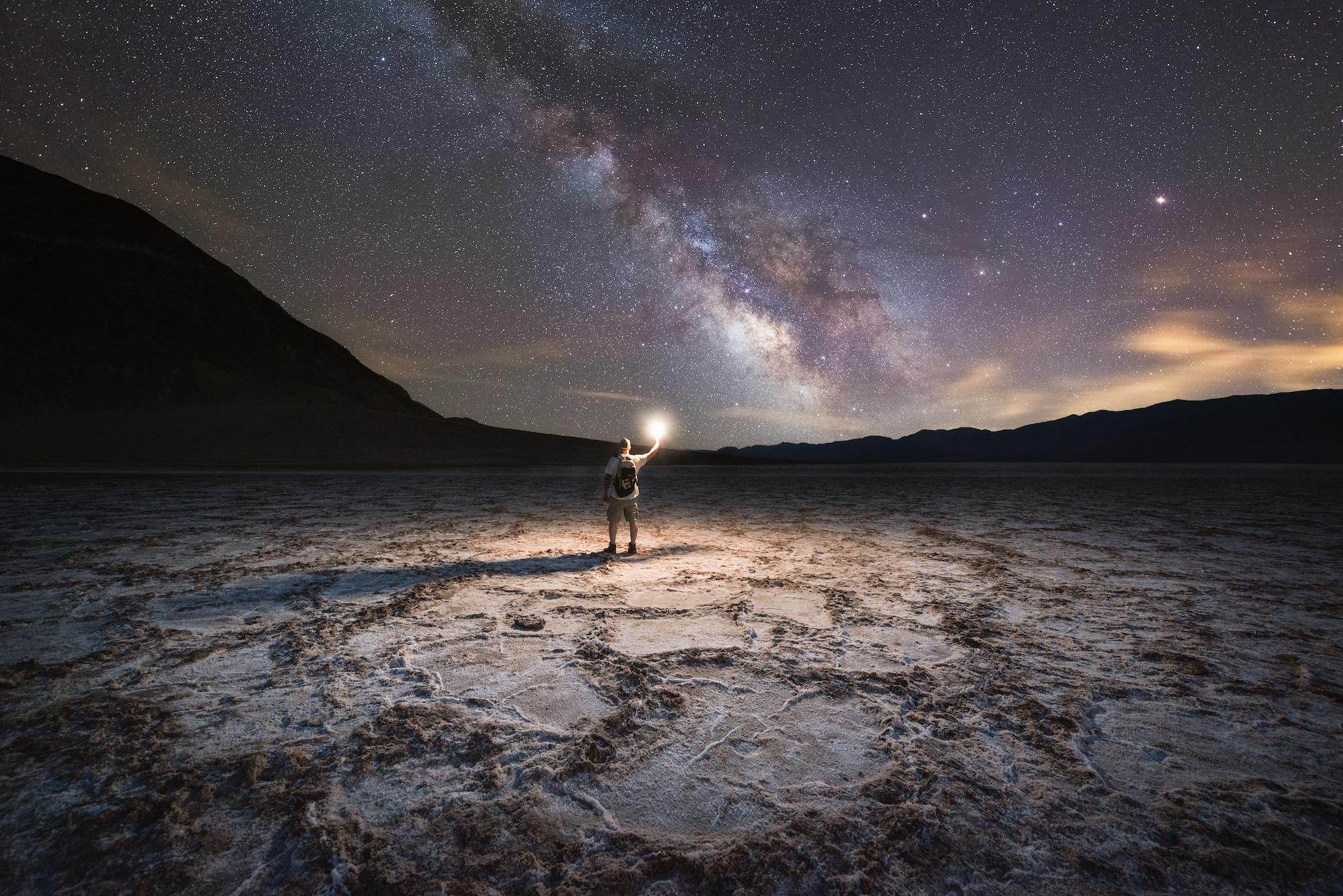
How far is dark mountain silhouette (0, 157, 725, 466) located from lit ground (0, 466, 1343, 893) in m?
30.0

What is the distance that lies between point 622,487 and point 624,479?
90 millimetres

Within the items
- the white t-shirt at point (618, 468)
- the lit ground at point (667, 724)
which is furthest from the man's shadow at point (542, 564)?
the white t-shirt at point (618, 468)

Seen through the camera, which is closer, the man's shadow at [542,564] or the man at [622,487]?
the man's shadow at [542,564]

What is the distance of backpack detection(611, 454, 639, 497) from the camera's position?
6266mm

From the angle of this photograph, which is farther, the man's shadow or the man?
the man

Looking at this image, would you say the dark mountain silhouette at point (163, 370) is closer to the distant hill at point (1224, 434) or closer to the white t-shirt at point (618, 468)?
the white t-shirt at point (618, 468)

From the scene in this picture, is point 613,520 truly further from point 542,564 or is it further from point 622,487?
point 542,564

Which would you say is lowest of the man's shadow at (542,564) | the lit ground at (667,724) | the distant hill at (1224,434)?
the lit ground at (667,724)

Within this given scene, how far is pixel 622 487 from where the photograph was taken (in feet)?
20.6

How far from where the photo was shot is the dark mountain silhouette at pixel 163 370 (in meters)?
37.8

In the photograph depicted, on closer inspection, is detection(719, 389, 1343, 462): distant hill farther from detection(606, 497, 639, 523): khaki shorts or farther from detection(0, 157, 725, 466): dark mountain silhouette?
detection(606, 497, 639, 523): khaki shorts

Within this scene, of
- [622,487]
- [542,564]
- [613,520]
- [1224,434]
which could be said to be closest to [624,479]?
[622,487]

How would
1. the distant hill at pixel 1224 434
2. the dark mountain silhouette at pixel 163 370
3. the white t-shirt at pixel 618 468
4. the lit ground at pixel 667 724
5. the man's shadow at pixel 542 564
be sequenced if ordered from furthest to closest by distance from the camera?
1. the distant hill at pixel 1224 434
2. the dark mountain silhouette at pixel 163 370
3. the white t-shirt at pixel 618 468
4. the man's shadow at pixel 542 564
5. the lit ground at pixel 667 724

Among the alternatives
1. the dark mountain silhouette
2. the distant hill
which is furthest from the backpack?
the distant hill
